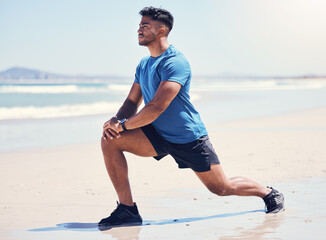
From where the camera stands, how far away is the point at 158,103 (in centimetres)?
384

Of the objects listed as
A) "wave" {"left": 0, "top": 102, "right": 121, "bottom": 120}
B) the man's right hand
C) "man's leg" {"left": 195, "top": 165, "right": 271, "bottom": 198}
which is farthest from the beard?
"wave" {"left": 0, "top": 102, "right": 121, "bottom": 120}

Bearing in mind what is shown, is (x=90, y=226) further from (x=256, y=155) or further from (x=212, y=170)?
(x=256, y=155)

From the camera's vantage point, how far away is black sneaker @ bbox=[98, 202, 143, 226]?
4.07 m

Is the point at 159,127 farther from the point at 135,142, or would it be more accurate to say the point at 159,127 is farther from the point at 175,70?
the point at 175,70

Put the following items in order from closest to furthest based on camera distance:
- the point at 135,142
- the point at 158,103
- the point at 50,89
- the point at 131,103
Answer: the point at 158,103 < the point at 135,142 < the point at 131,103 < the point at 50,89

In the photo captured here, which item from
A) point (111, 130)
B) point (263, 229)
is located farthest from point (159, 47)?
point (263, 229)

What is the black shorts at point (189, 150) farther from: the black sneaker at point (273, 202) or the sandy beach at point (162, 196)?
the black sneaker at point (273, 202)

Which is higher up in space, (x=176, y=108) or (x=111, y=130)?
(x=176, y=108)

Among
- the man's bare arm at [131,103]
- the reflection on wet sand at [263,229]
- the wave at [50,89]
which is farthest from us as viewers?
the wave at [50,89]

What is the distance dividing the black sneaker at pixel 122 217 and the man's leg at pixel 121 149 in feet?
0.18

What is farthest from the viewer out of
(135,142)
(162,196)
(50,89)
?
(50,89)

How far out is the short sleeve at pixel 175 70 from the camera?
151 inches

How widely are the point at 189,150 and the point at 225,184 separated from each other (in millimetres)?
440

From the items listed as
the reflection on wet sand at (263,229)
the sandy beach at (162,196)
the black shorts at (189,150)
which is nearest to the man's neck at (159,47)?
the black shorts at (189,150)
